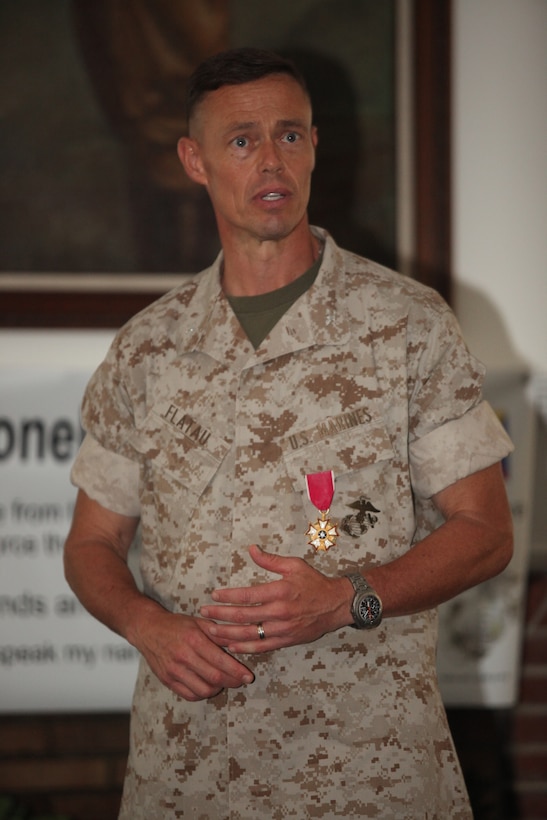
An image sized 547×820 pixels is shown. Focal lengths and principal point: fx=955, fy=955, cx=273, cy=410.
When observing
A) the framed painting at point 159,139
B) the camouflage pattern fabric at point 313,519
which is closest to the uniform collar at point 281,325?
the camouflage pattern fabric at point 313,519

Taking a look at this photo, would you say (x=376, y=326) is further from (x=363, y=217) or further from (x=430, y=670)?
(x=363, y=217)

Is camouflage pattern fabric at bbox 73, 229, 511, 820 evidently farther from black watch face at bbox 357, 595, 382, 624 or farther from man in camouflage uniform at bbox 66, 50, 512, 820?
black watch face at bbox 357, 595, 382, 624

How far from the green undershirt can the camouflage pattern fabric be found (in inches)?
1.4

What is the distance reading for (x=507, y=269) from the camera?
2537 millimetres

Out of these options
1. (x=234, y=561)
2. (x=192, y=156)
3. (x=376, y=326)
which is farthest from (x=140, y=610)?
(x=192, y=156)

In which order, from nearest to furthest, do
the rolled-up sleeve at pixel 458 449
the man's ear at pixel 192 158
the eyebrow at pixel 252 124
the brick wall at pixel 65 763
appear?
the rolled-up sleeve at pixel 458 449, the eyebrow at pixel 252 124, the man's ear at pixel 192 158, the brick wall at pixel 65 763

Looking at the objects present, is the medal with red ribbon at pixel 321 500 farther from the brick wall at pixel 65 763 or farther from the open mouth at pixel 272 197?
the brick wall at pixel 65 763

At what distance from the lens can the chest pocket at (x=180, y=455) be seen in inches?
54.4

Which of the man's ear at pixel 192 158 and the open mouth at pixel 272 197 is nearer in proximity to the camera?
the open mouth at pixel 272 197

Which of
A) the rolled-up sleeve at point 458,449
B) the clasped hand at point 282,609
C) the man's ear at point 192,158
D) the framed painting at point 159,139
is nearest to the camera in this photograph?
the clasped hand at point 282,609

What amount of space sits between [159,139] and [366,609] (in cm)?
165

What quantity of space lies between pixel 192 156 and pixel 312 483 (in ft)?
1.89

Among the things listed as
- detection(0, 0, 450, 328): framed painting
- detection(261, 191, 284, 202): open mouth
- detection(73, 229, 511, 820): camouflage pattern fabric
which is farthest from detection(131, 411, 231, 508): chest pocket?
detection(0, 0, 450, 328): framed painting

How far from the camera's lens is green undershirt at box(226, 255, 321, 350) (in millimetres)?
1454
